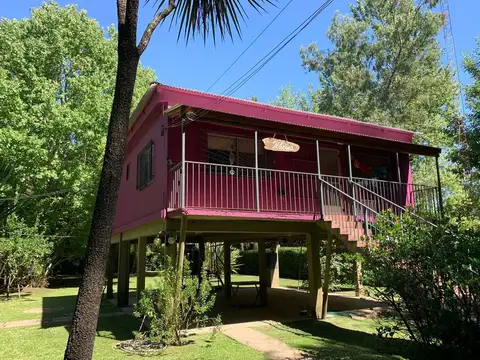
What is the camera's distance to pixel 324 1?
21.5ft

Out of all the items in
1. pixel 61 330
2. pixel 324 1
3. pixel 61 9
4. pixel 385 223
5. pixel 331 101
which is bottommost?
pixel 61 330

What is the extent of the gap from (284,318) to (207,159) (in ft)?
15.0

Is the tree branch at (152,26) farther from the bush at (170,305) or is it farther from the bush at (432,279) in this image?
the bush at (170,305)

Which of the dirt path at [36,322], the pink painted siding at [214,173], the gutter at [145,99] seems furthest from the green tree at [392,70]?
the dirt path at [36,322]

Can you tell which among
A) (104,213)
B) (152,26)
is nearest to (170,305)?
(104,213)

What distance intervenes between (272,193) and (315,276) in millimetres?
2428

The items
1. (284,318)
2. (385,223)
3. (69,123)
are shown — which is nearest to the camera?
(385,223)

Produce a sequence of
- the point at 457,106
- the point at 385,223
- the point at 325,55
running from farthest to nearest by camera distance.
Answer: the point at 325,55
the point at 457,106
the point at 385,223

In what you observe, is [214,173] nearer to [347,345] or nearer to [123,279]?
[347,345]

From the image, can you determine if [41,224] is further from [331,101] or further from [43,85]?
[331,101]

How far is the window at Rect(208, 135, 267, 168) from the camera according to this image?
10.4 meters

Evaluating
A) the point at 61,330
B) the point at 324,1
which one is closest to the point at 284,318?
the point at 61,330

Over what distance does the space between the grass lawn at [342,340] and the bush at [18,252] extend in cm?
1173

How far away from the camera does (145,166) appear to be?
1165cm
